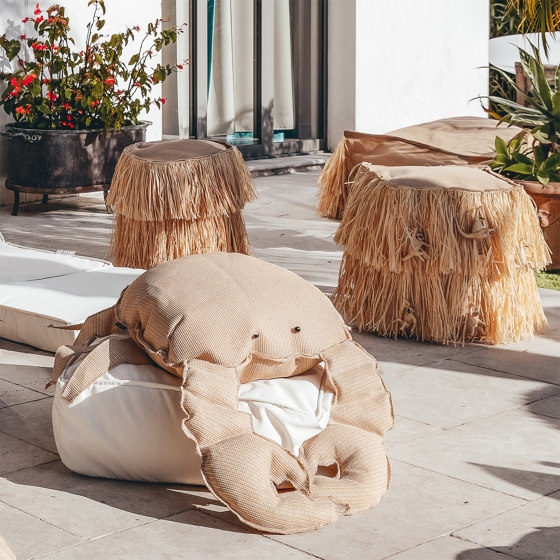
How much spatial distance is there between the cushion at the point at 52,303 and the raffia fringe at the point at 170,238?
1.35 ft

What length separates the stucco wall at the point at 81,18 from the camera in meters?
7.07

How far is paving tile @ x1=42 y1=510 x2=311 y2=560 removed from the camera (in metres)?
2.22

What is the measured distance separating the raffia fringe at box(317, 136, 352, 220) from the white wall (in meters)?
3.21

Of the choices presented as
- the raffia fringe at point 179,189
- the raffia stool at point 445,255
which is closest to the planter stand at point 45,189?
the raffia fringe at point 179,189

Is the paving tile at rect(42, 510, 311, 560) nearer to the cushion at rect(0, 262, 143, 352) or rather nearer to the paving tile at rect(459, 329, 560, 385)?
the cushion at rect(0, 262, 143, 352)

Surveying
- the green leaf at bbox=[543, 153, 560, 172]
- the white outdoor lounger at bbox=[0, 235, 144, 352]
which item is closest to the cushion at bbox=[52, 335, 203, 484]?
the white outdoor lounger at bbox=[0, 235, 144, 352]

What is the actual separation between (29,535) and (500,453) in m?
1.30

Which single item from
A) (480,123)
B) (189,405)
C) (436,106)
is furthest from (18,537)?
(436,106)

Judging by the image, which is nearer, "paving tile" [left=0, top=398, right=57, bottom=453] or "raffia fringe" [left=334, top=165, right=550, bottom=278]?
"paving tile" [left=0, top=398, right=57, bottom=453]

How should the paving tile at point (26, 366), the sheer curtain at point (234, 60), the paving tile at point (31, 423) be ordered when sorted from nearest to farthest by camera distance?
the paving tile at point (31, 423) → the paving tile at point (26, 366) → the sheer curtain at point (234, 60)

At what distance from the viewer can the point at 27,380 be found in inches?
136

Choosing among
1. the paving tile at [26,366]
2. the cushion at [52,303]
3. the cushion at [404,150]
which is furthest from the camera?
the cushion at [404,150]

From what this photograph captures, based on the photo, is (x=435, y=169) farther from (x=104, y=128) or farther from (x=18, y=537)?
(x=104, y=128)

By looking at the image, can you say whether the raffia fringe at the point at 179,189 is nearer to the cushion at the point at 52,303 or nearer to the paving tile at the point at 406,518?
the cushion at the point at 52,303
